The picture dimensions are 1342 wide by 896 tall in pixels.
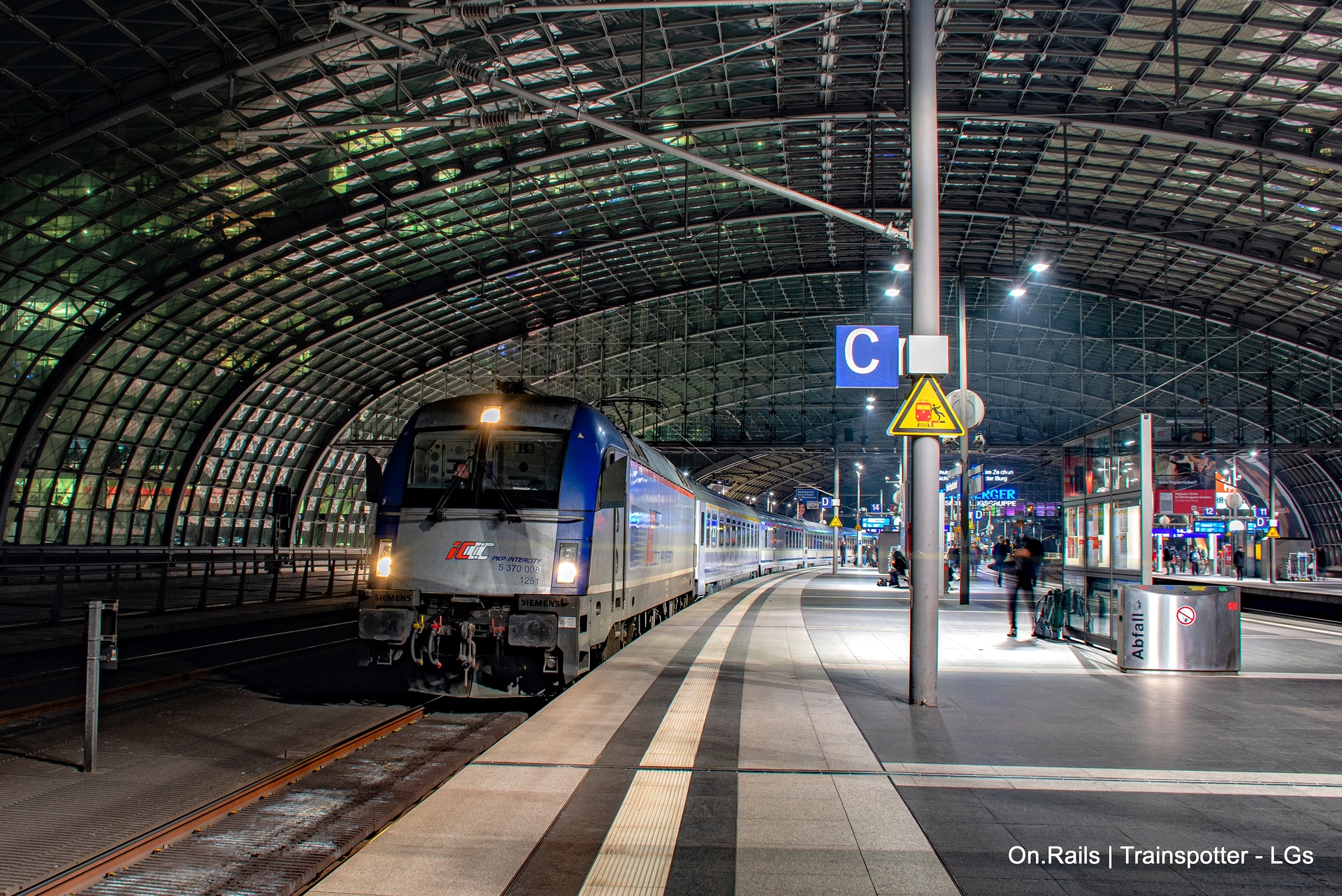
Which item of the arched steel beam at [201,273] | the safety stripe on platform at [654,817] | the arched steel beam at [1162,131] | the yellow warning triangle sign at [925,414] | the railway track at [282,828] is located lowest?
the railway track at [282,828]

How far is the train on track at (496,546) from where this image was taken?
29.0 ft

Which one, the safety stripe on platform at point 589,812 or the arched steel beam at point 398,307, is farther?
the arched steel beam at point 398,307

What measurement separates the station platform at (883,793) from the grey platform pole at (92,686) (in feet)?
9.23

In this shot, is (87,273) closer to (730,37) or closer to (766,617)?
(730,37)

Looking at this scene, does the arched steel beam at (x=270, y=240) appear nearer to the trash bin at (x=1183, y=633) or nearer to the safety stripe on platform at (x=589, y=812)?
the trash bin at (x=1183, y=633)

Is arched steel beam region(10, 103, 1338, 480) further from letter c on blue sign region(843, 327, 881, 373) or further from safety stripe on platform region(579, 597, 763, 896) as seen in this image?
safety stripe on platform region(579, 597, 763, 896)

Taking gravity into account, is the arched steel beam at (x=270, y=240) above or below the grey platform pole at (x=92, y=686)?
above

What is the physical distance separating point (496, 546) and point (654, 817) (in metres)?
4.52

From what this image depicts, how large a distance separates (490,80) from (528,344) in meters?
37.6

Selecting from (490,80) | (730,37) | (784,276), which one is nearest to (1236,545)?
(784,276)

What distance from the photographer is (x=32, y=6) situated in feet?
66.6

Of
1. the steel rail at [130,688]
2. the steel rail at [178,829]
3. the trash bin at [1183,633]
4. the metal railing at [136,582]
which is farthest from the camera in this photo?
the metal railing at [136,582]

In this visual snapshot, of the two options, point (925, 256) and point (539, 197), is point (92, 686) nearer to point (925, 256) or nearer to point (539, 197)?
point (925, 256)

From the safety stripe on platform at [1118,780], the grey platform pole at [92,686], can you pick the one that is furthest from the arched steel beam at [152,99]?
the safety stripe on platform at [1118,780]
